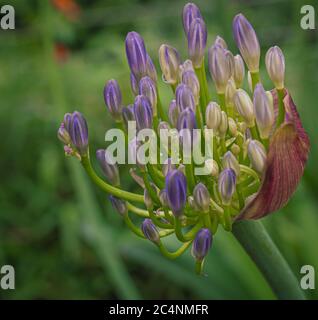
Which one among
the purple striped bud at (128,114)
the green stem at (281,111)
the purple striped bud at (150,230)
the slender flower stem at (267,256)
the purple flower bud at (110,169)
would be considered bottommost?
the slender flower stem at (267,256)

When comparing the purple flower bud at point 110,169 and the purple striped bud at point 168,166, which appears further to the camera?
the purple flower bud at point 110,169

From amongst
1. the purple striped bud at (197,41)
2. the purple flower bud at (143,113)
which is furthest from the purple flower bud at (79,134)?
the purple striped bud at (197,41)

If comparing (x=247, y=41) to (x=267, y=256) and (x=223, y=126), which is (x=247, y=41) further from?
(x=267, y=256)

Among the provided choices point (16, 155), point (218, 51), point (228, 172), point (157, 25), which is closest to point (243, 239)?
point (228, 172)

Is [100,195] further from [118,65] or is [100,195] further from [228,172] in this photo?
[228,172]

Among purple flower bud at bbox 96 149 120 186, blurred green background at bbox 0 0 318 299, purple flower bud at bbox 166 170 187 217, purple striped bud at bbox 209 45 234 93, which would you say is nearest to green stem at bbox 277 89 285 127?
purple striped bud at bbox 209 45 234 93

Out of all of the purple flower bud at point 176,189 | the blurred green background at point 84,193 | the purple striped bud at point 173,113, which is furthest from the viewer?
the blurred green background at point 84,193

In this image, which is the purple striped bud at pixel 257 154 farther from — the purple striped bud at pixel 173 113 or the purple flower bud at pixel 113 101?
the purple flower bud at pixel 113 101
